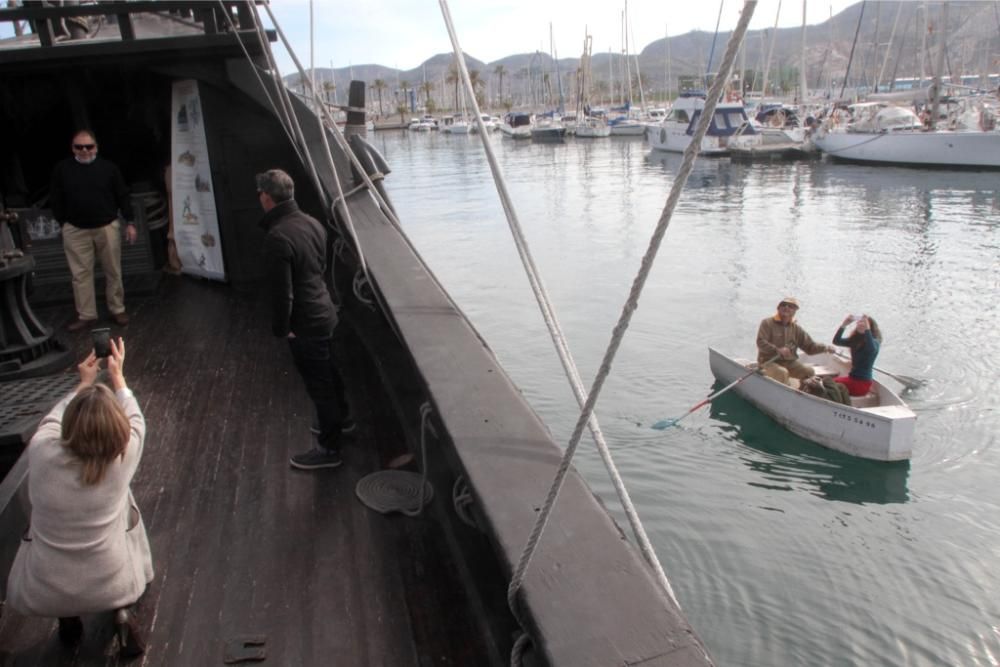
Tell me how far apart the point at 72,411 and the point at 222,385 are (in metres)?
2.80

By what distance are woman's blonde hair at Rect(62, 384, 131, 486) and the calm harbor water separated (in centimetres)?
586

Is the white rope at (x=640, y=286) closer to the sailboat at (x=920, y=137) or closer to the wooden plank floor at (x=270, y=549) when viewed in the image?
the wooden plank floor at (x=270, y=549)

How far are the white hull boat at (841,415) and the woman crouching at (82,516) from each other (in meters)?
9.11

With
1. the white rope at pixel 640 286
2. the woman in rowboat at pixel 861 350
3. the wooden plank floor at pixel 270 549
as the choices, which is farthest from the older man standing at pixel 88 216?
the woman in rowboat at pixel 861 350

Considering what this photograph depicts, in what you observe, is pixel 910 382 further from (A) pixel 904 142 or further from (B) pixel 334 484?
(A) pixel 904 142

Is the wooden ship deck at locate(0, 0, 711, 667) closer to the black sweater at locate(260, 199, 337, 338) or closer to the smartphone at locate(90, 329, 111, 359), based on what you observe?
the black sweater at locate(260, 199, 337, 338)

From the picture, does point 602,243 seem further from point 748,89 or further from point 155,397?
point 748,89

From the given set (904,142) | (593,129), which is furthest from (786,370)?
(593,129)

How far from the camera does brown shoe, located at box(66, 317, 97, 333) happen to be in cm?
632

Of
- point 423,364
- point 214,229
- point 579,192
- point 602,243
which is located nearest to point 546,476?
point 423,364

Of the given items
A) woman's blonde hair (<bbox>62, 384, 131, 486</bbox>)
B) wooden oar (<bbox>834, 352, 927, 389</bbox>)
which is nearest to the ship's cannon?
woman's blonde hair (<bbox>62, 384, 131, 486</bbox>)

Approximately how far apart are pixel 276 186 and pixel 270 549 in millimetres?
1762

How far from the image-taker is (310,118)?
20.6 feet

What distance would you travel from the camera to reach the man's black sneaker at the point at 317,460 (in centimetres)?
399
